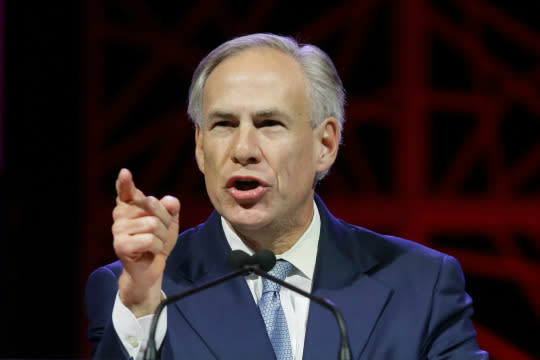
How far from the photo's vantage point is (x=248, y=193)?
1679mm

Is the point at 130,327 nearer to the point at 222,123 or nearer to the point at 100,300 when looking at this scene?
the point at 100,300

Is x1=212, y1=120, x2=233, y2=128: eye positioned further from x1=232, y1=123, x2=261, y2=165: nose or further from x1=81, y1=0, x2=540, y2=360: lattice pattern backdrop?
x1=81, y1=0, x2=540, y2=360: lattice pattern backdrop

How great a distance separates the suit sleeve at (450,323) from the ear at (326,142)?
387 mm

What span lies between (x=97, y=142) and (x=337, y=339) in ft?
9.73

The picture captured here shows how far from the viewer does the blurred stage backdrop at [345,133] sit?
347 cm

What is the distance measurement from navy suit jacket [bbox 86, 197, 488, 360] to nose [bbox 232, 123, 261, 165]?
26cm

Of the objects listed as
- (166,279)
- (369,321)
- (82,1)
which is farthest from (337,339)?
(82,1)

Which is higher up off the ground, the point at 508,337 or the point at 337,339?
the point at 337,339

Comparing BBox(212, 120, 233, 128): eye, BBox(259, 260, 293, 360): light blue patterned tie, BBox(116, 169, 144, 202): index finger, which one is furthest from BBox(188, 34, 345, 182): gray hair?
BBox(116, 169, 144, 202): index finger

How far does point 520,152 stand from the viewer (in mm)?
3424

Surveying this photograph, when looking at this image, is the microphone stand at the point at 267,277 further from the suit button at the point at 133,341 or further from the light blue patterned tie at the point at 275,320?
the light blue patterned tie at the point at 275,320

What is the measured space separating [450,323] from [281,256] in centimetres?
43

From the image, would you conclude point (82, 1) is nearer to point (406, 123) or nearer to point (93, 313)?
point (406, 123)

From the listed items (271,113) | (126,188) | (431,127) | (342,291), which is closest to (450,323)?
(342,291)
